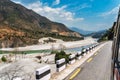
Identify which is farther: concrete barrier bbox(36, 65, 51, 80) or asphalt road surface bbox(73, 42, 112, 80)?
asphalt road surface bbox(73, 42, 112, 80)

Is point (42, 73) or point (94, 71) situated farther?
point (94, 71)

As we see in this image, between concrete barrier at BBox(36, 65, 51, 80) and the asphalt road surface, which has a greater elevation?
concrete barrier at BBox(36, 65, 51, 80)

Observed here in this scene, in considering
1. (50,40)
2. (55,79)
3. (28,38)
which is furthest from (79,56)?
(50,40)

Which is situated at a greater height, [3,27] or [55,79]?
[3,27]

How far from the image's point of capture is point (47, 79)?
497 inches

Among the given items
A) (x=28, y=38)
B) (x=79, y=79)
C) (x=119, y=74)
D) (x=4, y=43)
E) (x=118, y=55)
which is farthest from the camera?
(x=28, y=38)

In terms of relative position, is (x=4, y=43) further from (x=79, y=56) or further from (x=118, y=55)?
(x=118, y=55)

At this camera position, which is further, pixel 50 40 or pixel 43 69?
pixel 50 40

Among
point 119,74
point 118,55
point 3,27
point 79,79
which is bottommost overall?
point 79,79

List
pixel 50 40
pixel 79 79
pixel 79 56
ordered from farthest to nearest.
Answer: pixel 50 40
pixel 79 56
pixel 79 79

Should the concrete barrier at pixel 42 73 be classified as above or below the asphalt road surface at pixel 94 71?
above

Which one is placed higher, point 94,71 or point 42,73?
point 42,73

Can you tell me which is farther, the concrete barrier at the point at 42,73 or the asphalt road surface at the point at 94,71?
the asphalt road surface at the point at 94,71

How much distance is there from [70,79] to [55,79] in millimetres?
746
